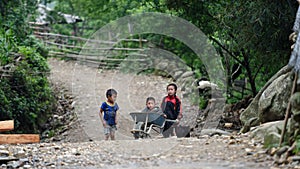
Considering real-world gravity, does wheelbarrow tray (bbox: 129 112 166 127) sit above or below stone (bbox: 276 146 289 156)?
above

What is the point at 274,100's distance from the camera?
757cm

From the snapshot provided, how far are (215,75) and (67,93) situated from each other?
5.47m

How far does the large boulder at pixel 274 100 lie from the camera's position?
7.40 m

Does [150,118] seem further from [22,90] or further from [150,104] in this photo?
[22,90]

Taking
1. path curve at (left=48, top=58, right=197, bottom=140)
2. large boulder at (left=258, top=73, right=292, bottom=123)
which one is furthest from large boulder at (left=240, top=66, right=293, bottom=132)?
path curve at (left=48, top=58, right=197, bottom=140)

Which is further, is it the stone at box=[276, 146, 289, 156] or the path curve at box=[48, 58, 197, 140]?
the path curve at box=[48, 58, 197, 140]

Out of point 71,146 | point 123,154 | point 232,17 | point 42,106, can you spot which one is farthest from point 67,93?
point 123,154

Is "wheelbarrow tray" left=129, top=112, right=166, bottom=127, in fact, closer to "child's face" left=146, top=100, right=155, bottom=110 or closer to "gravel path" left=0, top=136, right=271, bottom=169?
"child's face" left=146, top=100, right=155, bottom=110

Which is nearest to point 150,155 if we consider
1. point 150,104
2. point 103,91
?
point 150,104

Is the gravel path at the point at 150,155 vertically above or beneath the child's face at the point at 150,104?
beneath

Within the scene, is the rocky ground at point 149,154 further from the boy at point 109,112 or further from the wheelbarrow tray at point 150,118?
the boy at point 109,112

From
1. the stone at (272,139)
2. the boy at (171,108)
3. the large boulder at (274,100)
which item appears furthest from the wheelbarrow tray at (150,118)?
the stone at (272,139)

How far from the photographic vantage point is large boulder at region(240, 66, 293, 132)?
7.40 metres

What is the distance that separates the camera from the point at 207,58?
15711 mm
